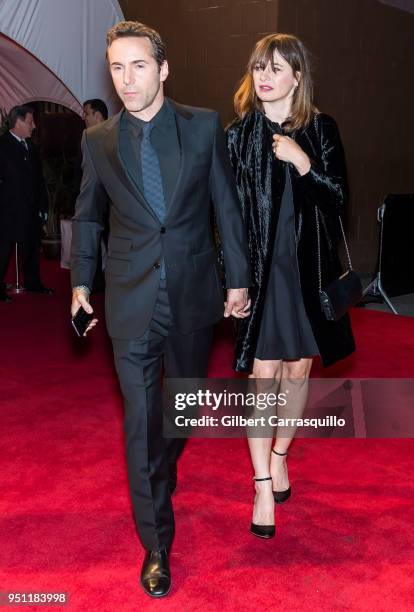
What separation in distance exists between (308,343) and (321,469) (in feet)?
2.84

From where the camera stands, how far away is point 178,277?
241 cm

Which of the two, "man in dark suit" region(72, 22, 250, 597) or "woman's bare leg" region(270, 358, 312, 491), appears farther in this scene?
"woman's bare leg" region(270, 358, 312, 491)

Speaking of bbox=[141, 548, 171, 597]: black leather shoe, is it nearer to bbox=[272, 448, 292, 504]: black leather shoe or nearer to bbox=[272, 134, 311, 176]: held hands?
bbox=[272, 448, 292, 504]: black leather shoe

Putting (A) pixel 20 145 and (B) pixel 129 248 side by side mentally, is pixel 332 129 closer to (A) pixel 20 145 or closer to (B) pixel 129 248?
(B) pixel 129 248

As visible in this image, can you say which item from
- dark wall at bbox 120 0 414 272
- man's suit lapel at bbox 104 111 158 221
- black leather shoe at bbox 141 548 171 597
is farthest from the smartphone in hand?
dark wall at bbox 120 0 414 272

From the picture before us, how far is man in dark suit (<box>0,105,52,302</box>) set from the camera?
24.4ft

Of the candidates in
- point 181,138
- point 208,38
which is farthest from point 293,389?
point 208,38

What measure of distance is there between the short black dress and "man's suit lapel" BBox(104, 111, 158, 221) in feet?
1.82

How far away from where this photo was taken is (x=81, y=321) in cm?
245

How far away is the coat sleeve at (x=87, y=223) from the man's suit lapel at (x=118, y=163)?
103mm

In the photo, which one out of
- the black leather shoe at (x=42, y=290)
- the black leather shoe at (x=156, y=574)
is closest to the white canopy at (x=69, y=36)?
the black leather shoe at (x=42, y=290)

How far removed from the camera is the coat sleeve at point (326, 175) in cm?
260

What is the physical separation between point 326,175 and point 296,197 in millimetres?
126

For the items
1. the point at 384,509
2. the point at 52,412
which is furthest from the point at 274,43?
the point at 52,412
